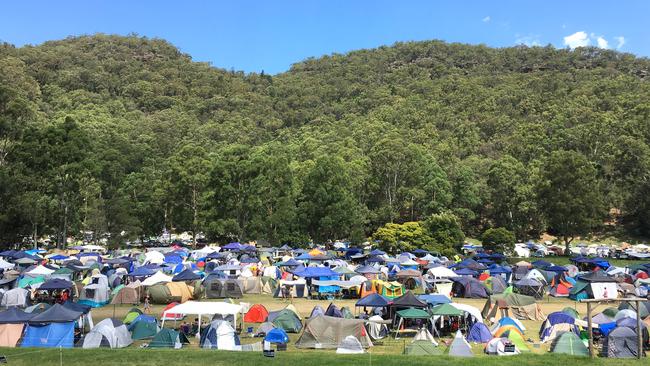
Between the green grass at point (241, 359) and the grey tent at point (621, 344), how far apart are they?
0.72 m

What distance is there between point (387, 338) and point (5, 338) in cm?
1097

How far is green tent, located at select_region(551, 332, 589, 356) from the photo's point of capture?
14.3 meters

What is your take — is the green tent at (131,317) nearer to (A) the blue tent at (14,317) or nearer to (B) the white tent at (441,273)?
(A) the blue tent at (14,317)

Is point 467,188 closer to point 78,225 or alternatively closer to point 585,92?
point 78,225

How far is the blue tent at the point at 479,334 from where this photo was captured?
53.5 ft

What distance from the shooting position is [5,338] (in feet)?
49.3

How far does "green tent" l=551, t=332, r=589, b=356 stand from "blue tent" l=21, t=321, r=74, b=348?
13319mm

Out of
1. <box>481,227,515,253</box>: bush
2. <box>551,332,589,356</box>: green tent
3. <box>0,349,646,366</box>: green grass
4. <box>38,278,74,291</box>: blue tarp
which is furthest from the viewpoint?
<box>481,227,515,253</box>: bush

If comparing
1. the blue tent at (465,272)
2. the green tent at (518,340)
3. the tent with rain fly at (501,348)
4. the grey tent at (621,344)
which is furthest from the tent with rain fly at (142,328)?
the blue tent at (465,272)

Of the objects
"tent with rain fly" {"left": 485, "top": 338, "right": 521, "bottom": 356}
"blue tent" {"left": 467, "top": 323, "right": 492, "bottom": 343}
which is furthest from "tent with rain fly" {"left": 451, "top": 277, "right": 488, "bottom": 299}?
"tent with rain fly" {"left": 485, "top": 338, "right": 521, "bottom": 356}

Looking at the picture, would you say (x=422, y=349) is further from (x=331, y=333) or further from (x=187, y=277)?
(x=187, y=277)

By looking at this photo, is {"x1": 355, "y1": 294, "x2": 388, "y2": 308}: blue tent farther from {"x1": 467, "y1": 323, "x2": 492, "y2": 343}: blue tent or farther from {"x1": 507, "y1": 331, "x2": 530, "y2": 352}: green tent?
{"x1": 507, "y1": 331, "x2": 530, "y2": 352}: green tent

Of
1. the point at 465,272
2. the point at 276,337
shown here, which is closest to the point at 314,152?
the point at 465,272

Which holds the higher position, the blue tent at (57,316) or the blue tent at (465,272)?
the blue tent at (57,316)
